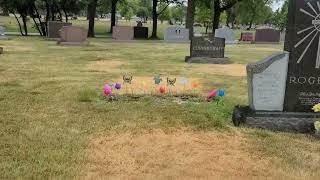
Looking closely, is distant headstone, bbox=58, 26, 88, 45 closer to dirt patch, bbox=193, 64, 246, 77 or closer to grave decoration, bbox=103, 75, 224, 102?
dirt patch, bbox=193, 64, 246, 77

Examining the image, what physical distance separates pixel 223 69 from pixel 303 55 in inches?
357

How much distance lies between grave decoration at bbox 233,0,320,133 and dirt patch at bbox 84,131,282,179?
3.32 feet

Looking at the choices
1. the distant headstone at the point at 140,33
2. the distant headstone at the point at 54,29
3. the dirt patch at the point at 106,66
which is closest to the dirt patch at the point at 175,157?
the dirt patch at the point at 106,66

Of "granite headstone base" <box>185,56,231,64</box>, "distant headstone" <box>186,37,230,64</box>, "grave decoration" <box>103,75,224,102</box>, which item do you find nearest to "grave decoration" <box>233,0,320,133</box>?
"grave decoration" <box>103,75,224,102</box>

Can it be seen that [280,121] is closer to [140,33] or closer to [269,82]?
[269,82]

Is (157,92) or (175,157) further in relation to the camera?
(157,92)

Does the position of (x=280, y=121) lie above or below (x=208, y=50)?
below

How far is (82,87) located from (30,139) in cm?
480

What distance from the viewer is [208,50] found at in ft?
62.7

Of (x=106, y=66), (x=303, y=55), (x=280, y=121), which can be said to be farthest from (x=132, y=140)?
(x=106, y=66)

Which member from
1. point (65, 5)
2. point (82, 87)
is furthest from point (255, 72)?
point (65, 5)

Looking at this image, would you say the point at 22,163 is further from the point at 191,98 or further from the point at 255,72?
the point at 191,98

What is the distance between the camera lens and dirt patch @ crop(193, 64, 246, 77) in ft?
51.2

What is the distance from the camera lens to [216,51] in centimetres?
1919
